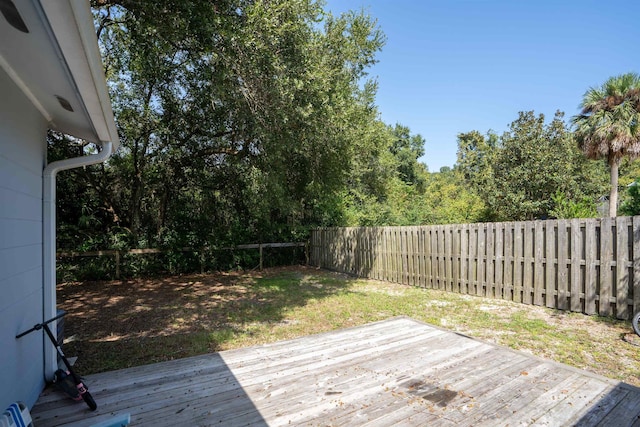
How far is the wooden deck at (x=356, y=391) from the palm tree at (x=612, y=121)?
480 inches

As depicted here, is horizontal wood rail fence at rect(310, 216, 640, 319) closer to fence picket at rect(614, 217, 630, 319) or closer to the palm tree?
fence picket at rect(614, 217, 630, 319)

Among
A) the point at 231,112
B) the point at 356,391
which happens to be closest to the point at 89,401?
the point at 356,391

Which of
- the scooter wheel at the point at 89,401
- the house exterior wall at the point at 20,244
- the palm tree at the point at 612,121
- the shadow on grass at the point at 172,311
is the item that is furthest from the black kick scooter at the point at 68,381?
the palm tree at the point at 612,121

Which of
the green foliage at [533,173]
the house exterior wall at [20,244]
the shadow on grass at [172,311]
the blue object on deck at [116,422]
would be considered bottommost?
the shadow on grass at [172,311]

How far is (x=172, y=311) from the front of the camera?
5.42 m

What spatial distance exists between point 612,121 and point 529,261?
10108mm

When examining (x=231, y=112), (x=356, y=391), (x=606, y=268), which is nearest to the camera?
(x=356, y=391)

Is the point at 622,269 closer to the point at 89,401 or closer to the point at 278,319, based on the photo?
the point at 278,319

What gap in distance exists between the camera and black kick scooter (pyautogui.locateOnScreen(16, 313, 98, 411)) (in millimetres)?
2291

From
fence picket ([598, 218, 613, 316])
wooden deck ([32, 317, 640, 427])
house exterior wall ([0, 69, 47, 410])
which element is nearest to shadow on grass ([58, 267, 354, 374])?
wooden deck ([32, 317, 640, 427])

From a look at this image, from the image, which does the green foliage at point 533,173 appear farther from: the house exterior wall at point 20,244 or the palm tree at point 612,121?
the house exterior wall at point 20,244

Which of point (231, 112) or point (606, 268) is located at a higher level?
point (231, 112)

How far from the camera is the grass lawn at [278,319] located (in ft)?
11.4

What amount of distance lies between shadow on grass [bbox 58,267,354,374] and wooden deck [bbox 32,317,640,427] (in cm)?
65
